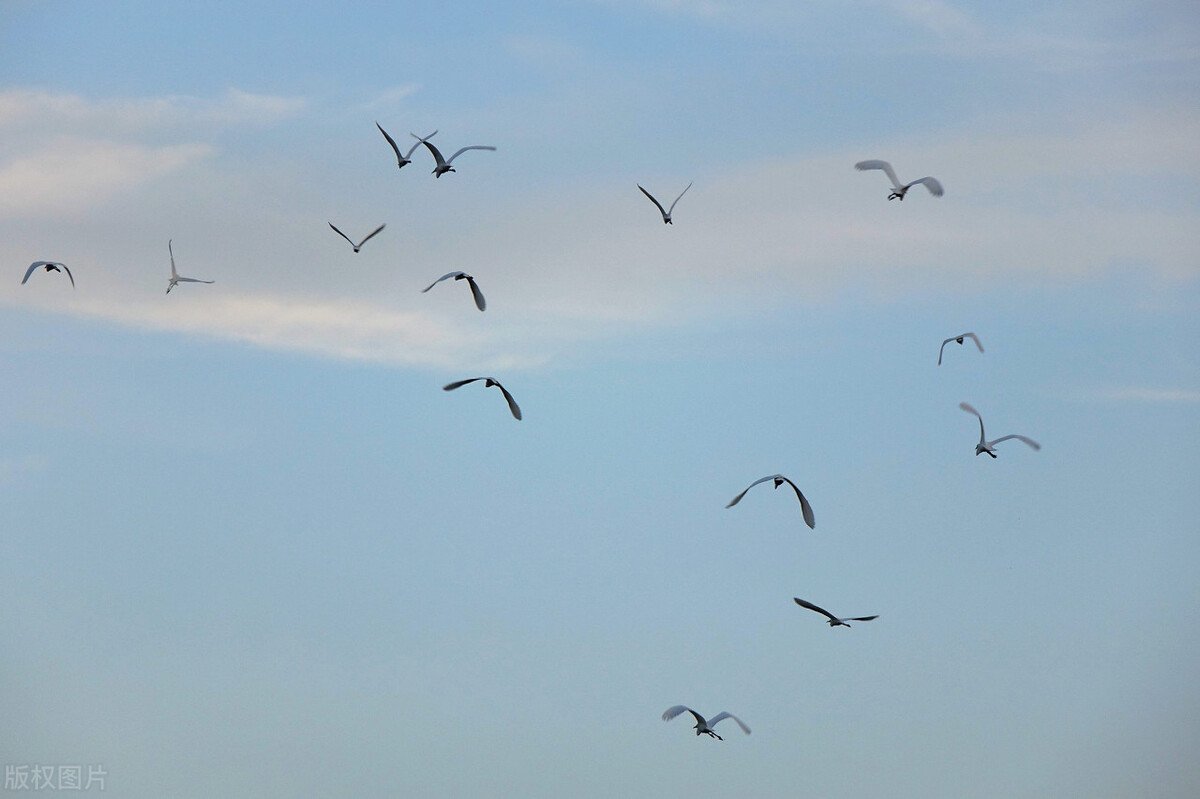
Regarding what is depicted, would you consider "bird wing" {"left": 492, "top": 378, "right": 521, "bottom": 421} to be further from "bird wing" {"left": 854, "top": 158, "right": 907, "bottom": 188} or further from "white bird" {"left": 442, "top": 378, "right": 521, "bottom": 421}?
"bird wing" {"left": 854, "top": 158, "right": 907, "bottom": 188}

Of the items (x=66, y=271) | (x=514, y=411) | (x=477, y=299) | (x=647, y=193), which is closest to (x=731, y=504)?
(x=514, y=411)

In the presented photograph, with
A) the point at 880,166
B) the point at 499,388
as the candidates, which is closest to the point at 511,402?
the point at 499,388

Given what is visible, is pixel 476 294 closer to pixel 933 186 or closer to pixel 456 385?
pixel 456 385

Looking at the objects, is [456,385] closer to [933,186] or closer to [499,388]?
[499,388]

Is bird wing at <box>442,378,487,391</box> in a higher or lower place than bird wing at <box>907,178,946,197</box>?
lower

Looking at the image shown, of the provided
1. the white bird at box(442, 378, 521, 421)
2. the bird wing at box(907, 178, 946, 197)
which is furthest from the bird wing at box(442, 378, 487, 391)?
the bird wing at box(907, 178, 946, 197)

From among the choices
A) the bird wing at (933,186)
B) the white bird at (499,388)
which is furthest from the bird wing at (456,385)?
the bird wing at (933,186)

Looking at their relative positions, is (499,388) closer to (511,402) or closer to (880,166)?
(511,402)

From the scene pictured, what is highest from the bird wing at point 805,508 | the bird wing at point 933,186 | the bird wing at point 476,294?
the bird wing at point 933,186

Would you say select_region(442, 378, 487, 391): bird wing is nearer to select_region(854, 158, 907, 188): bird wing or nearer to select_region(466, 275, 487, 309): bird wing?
select_region(466, 275, 487, 309): bird wing

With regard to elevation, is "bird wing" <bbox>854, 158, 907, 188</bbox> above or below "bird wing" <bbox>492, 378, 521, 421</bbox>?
above

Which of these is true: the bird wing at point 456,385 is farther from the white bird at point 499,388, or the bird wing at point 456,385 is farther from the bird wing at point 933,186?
the bird wing at point 933,186

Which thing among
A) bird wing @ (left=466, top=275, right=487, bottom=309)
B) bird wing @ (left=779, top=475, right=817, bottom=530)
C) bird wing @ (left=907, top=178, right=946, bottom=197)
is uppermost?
bird wing @ (left=907, top=178, right=946, bottom=197)

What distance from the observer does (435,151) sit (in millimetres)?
67125
